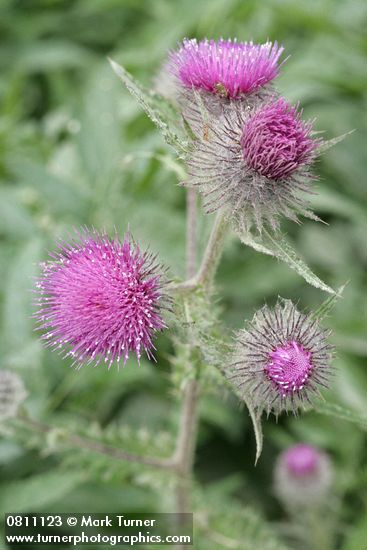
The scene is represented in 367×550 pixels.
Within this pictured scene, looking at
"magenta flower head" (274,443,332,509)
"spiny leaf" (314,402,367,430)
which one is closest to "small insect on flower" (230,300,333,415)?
"spiny leaf" (314,402,367,430)

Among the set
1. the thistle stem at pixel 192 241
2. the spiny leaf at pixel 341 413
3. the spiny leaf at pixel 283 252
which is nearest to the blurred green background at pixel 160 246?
the thistle stem at pixel 192 241

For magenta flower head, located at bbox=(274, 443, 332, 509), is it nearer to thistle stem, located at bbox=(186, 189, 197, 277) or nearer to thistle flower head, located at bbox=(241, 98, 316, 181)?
thistle stem, located at bbox=(186, 189, 197, 277)

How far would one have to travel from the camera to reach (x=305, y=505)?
4.53 meters

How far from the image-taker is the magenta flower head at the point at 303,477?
14.7 ft

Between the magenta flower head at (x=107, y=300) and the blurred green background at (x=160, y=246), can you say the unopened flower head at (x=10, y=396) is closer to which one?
the blurred green background at (x=160, y=246)

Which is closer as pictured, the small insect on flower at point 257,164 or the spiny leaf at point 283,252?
Result: the spiny leaf at point 283,252

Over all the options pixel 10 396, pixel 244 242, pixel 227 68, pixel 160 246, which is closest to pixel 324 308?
pixel 244 242

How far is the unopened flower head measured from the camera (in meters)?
3.47

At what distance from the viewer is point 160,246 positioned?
15.2ft

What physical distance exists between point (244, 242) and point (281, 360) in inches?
18.0

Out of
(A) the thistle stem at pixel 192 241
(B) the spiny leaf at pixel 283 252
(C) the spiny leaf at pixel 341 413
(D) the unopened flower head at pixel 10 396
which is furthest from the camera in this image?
(D) the unopened flower head at pixel 10 396

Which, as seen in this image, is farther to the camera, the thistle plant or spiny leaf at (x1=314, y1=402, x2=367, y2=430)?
spiny leaf at (x1=314, y1=402, x2=367, y2=430)

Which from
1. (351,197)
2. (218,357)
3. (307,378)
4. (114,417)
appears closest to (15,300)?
(114,417)

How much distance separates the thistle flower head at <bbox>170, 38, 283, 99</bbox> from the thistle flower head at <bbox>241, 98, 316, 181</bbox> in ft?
0.88
